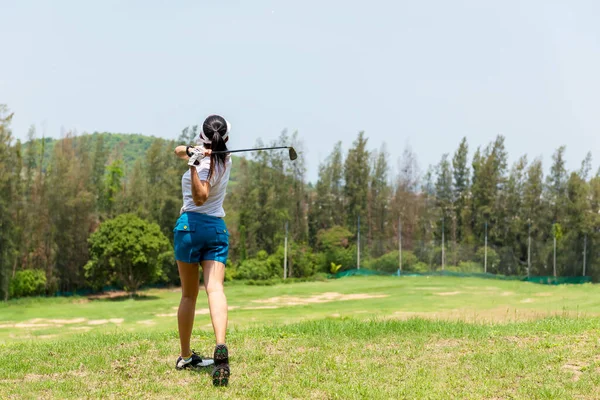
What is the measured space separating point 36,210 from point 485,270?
2906 cm

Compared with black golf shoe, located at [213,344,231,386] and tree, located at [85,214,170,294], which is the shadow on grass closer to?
tree, located at [85,214,170,294]

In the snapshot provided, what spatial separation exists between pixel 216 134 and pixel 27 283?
112 ft

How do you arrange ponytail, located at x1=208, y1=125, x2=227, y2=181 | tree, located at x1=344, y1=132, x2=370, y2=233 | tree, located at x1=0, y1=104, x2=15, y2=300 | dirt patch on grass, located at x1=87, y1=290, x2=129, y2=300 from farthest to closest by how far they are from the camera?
tree, located at x1=344, y1=132, x2=370, y2=233 → dirt patch on grass, located at x1=87, y1=290, x2=129, y2=300 → tree, located at x1=0, y1=104, x2=15, y2=300 → ponytail, located at x1=208, y1=125, x2=227, y2=181

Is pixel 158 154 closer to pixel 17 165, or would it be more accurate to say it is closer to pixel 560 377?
pixel 17 165

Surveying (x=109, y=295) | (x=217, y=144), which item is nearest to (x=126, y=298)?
(x=109, y=295)

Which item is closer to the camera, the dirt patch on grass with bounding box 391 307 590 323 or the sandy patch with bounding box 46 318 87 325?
the dirt patch on grass with bounding box 391 307 590 323

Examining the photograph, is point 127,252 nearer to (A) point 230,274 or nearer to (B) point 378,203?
(A) point 230,274

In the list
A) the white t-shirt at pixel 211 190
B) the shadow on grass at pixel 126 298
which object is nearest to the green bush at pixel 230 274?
the shadow on grass at pixel 126 298

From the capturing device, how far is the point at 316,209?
5356 centimetres

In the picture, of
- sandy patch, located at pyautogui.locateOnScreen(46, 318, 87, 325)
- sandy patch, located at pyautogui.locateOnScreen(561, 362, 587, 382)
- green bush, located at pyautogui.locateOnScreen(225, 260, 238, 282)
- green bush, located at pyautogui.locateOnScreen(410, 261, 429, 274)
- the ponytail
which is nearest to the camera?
sandy patch, located at pyautogui.locateOnScreen(561, 362, 587, 382)

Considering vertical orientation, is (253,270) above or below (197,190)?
below

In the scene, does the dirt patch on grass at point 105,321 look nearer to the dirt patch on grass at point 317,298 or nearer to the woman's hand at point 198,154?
the dirt patch on grass at point 317,298

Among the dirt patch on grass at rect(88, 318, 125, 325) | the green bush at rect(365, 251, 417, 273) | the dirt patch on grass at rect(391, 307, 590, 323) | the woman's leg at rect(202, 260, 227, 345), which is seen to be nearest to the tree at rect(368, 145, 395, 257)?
the green bush at rect(365, 251, 417, 273)

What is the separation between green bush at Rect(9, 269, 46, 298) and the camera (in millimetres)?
35844
